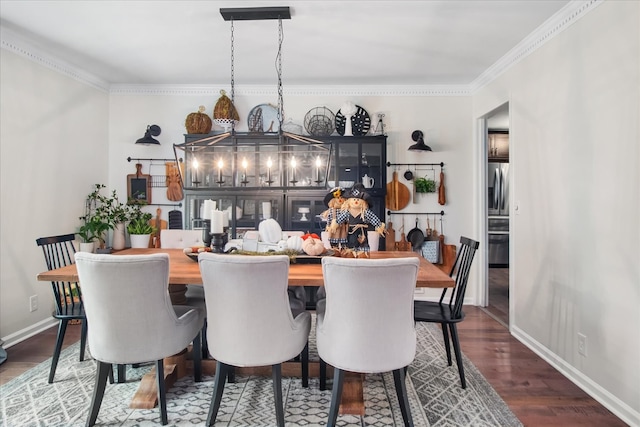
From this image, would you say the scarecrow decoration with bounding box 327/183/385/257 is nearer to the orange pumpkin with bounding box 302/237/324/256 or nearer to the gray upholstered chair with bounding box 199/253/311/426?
the orange pumpkin with bounding box 302/237/324/256

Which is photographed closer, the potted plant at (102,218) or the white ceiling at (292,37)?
the white ceiling at (292,37)

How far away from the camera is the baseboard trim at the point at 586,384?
1947 mm

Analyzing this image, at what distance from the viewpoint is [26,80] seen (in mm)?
3070

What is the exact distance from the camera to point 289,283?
190 cm

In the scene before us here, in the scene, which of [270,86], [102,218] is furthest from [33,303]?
[270,86]

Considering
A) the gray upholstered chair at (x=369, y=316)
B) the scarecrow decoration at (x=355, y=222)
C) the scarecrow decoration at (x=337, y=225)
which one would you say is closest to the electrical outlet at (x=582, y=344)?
the gray upholstered chair at (x=369, y=316)

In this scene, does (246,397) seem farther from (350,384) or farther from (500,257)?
(500,257)

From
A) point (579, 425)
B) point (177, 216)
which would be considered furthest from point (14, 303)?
point (579, 425)

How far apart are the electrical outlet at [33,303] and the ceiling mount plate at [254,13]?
2817mm

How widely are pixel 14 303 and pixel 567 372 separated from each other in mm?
4166

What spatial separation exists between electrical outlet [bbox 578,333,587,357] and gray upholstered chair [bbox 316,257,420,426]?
1317 millimetres

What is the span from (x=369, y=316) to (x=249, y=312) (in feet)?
1.80

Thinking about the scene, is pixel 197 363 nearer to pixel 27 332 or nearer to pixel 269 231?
pixel 269 231

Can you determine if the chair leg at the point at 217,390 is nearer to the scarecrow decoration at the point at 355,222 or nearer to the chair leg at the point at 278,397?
the chair leg at the point at 278,397
